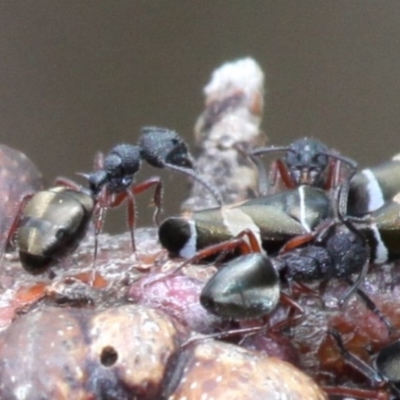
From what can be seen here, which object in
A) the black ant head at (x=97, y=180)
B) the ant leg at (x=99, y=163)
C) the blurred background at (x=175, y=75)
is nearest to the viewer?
the black ant head at (x=97, y=180)

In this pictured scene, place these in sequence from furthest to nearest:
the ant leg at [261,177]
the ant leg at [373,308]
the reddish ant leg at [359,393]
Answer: the ant leg at [261,177] < the ant leg at [373,308] < the reddish ant leg at [359,393]

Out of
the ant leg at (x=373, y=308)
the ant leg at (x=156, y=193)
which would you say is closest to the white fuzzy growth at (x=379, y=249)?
the ant leg at (x=373, y=308)

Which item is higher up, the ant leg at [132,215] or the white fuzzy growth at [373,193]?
the white fuzzy growth at [373,193]

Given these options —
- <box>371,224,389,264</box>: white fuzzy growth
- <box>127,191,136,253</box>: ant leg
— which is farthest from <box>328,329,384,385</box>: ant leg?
<box>127,191,136,253</box>: ant leg

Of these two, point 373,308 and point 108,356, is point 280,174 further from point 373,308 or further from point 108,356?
point 108,356

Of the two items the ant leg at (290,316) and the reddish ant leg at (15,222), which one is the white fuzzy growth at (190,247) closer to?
the ant leg at (290,316)

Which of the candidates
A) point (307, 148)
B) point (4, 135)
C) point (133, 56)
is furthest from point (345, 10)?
point (307, 148)
